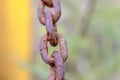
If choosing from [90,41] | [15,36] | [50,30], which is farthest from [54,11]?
[15,36]

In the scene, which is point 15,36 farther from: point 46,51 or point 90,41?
point 46,51

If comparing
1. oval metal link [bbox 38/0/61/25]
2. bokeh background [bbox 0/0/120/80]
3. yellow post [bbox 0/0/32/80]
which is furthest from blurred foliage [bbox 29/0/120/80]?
oval metal link [bbox 38/0/61/25]

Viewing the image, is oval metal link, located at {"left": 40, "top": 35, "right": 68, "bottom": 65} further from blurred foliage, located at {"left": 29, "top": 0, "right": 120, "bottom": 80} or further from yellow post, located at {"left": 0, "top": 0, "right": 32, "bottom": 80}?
yellow post, located at {"left": 0, "top": 0, "right": 32, "bottom": 80}

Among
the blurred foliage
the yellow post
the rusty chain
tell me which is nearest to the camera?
the rusty chain

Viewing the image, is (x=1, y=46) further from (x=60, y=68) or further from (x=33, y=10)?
(x=60, y=68)

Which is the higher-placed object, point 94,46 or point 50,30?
point 50,30

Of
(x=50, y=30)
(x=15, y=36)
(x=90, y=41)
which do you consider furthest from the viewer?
(x=15, y=36)

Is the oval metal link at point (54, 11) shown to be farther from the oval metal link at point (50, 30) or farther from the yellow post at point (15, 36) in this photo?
the yellow post at point (15, 36)
